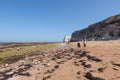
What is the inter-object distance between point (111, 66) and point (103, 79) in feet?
8.58

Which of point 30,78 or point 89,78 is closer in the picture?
point 89,78

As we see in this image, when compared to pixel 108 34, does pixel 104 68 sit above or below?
below

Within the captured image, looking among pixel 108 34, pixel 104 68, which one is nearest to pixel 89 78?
pixel 104 68

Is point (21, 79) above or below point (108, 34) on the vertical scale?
below

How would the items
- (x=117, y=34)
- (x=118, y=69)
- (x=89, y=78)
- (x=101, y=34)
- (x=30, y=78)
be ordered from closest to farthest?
(x=89, y=78)
(x=118, y=69)
(x=30, y=78)
(x=117, y=34)
(x=101, y=34)

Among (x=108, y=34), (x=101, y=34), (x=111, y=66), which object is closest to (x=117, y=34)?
(x=108, y=34)

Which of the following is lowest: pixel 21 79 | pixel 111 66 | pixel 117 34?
pixel 21 79

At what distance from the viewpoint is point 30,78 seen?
11.3m

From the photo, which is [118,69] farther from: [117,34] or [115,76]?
[117,34]

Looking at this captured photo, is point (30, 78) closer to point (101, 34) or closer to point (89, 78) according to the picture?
point (89, 78)

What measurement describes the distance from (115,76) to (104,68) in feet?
5.64

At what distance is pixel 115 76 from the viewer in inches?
366

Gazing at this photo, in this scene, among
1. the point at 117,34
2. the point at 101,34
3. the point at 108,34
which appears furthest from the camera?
the point at 101,34

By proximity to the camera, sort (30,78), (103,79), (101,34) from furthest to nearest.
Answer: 1. (101,34)
2. (30,78)
3. (103,79)
